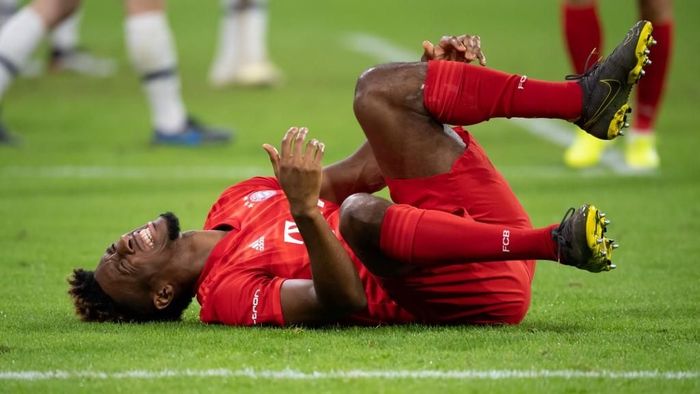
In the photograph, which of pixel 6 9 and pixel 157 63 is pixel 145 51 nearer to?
pixel 157 63

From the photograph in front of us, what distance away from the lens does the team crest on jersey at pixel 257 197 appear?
17.3ft

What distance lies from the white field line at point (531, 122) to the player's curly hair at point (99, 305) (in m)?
4.97

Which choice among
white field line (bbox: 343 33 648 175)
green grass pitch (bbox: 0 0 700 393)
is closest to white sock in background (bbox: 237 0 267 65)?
green grass pitch (bbox: 0 0 700 393)

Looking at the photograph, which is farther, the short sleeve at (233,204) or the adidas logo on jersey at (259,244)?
the short sleeve at (233,204)

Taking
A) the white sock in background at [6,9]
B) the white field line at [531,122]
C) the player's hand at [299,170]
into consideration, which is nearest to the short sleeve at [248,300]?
the player's hand at [299,170]

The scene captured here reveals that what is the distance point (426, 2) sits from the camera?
19172 millimetres

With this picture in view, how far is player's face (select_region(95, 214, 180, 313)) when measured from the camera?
16.4 ft

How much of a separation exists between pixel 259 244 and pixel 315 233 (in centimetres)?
55

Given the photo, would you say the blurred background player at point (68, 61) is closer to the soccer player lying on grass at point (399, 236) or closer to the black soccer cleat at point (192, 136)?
the black soccer cleat at point (192, 136)

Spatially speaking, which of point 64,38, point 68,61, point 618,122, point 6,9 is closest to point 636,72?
point 618,122

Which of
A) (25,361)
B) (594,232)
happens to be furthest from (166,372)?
(594,232)

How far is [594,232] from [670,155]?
6.06 metres

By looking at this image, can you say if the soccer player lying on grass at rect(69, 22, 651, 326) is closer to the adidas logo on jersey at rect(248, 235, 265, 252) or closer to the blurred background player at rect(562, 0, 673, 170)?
the adidas logo on jersey at rect(248, 235, 265, 252)

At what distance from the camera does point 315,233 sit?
14.6 ft
